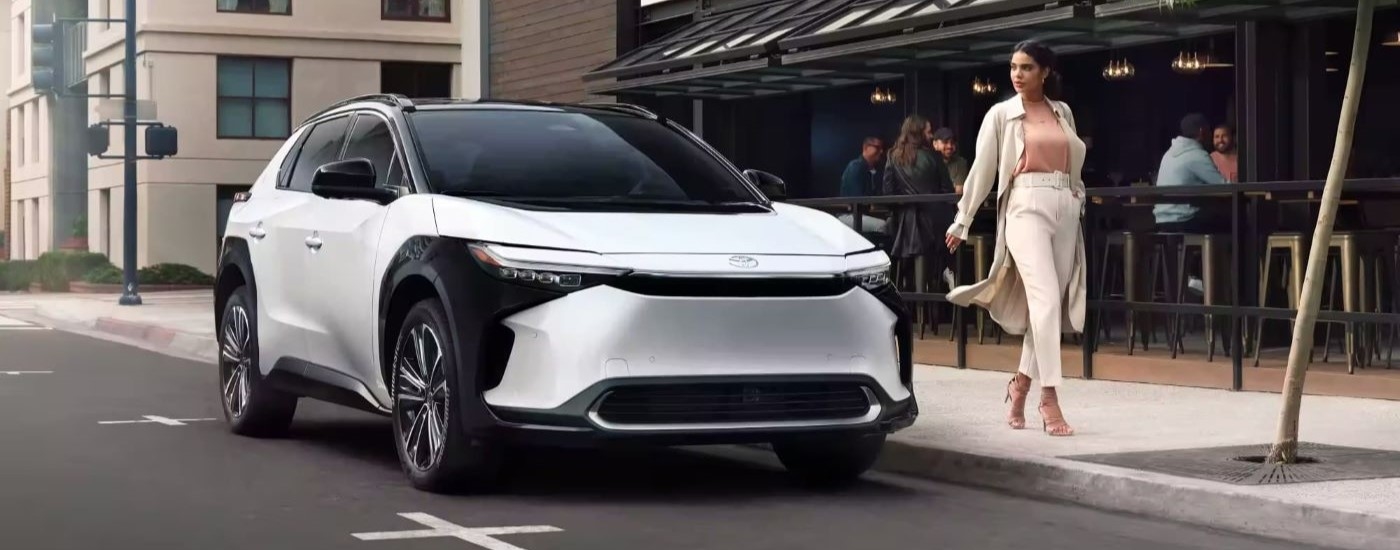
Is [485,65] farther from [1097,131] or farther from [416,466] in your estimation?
[416,466]

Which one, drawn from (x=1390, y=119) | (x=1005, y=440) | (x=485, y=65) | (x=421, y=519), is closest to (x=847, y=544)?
(x=421, y=519)

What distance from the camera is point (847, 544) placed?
7.64 metres

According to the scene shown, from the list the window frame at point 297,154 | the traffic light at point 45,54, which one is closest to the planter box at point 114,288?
the traffic light at point 45,54

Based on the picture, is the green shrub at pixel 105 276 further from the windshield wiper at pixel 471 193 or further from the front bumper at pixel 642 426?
the front bumper at pixel 642 426

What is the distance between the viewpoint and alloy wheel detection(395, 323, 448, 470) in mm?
8719

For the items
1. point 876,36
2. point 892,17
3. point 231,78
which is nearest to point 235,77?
point 231,78

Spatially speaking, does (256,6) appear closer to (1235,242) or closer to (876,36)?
(876,36)

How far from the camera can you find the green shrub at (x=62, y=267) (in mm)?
42031

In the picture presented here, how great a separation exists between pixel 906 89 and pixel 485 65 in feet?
27.5

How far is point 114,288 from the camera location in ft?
133

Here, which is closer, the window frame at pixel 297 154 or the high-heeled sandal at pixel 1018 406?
the high-heeled sandal at pixel 1018 406

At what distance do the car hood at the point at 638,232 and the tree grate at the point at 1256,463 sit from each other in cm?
151

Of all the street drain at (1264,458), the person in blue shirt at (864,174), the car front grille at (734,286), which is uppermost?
the person in blue shirt at (864,174)

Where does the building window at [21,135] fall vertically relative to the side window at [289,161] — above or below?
above
